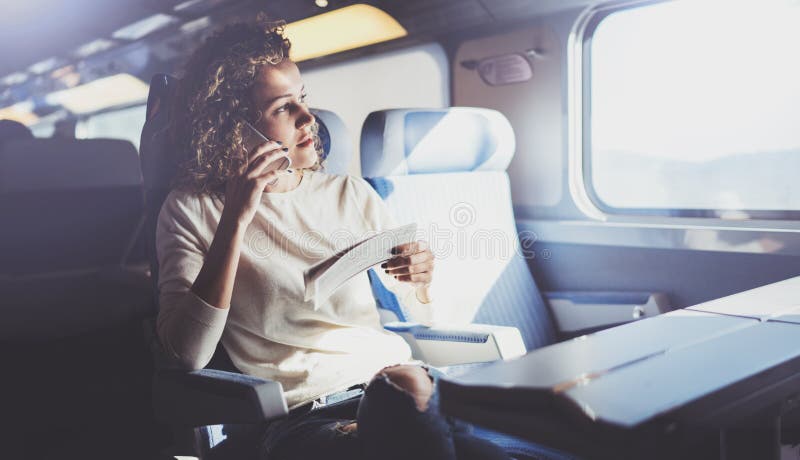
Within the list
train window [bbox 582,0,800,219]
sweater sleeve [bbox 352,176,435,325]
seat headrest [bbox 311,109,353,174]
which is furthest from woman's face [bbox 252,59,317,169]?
train window [bbox 582,0,800,219]

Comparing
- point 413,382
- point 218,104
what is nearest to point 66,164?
point 218,104

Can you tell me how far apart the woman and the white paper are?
0.10 metres

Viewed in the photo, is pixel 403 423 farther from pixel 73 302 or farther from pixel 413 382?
pixel 73 302

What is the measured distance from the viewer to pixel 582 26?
272 centimetres

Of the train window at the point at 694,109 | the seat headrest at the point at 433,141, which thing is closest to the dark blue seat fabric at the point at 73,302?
the seat headrest at the point at 433,141

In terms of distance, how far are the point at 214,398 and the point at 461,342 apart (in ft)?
2.38

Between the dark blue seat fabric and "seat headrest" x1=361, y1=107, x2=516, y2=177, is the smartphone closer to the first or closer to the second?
"seat headrest" x1=361, y1=107, x2=516, y2=177

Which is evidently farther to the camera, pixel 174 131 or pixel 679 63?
pixel 679 63

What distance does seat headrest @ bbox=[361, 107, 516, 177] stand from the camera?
2.23m

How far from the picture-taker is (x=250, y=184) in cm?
145

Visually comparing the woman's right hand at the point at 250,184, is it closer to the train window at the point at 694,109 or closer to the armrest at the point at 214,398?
the armrest at the point at 214,398

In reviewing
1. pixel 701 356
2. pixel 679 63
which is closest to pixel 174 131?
pixel 701 356

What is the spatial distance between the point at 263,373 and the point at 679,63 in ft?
6.63

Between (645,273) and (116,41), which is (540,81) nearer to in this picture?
(645,273)
